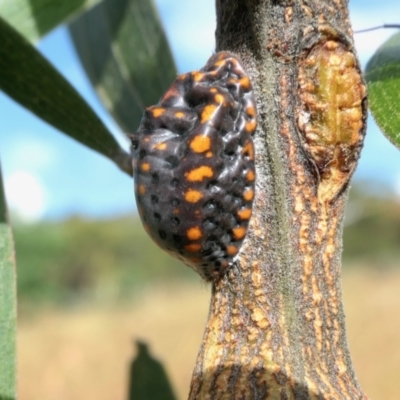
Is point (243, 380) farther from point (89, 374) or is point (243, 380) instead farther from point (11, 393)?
point (89, 374)

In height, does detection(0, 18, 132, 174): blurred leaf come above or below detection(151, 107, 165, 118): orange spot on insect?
above

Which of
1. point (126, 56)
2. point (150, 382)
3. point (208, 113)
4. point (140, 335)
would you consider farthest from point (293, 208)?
point (140, 335)

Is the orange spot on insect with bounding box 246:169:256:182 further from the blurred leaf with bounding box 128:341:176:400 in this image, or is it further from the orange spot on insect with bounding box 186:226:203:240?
the blurred leaf with bounding box 128:341:176:400

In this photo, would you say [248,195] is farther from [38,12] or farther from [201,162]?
[38,12]

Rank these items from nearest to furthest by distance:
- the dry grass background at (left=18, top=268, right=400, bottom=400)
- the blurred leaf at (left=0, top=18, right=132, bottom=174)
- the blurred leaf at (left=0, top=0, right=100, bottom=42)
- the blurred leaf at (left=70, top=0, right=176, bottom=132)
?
the blurred leaf at (left=0, top=18, right=132, bottom=174), the blurred leaf at (left=0, top=0, right=100, bottom=42), the blurred leaf at (left=70, top=0, right=176, bottom=132), the dry grass background at (left=18, top=268, right=400, bottom=400)

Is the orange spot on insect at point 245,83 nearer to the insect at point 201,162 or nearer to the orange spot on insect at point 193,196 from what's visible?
the insect at point 201,162

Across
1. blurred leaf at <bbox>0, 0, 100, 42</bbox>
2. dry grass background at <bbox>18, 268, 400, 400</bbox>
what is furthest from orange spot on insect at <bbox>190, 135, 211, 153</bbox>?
dry grass background at <bbox>18, 268, 400, 400</bbox>

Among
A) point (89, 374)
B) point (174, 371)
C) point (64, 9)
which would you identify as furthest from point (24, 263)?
point (64, 9)
